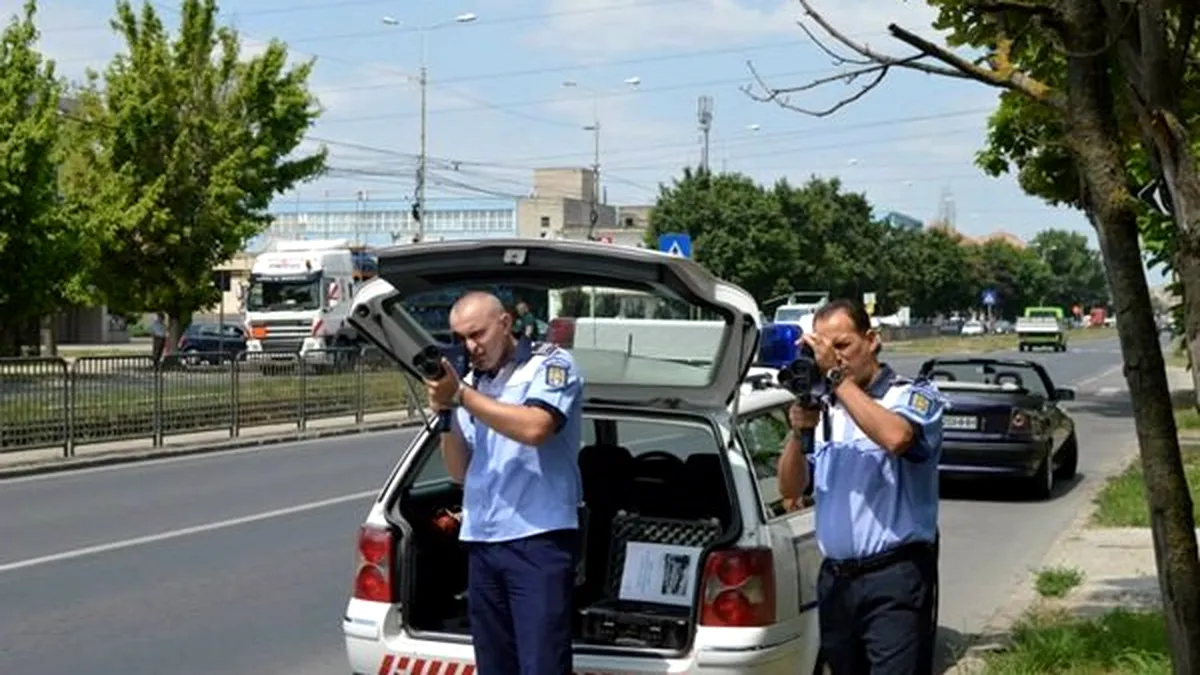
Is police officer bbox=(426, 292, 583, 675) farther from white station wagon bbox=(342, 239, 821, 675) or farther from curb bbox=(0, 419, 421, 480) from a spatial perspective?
curb bbox=(0, 419, 421, 480)

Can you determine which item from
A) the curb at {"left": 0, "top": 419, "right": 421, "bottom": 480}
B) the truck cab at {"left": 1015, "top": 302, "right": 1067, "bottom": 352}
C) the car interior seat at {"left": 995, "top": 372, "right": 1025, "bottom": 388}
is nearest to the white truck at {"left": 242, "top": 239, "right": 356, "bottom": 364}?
the curb at {"left": 0, "top": 419, "right": 421, "bottom": 480}

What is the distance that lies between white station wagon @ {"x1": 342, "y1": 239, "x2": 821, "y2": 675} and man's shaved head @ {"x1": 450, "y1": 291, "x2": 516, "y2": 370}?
508 millimetres

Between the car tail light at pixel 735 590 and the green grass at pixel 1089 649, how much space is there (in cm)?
214

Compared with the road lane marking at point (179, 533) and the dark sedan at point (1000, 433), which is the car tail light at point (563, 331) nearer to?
the road lane marking at point (179, 533)

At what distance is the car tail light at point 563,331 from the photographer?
6336 millimetres

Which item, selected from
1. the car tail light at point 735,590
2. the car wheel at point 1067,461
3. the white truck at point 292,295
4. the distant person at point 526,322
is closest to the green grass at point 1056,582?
the car tail light at point 735,590

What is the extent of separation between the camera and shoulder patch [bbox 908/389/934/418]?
4.91 metres

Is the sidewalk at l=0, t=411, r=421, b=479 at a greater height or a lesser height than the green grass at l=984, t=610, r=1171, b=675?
lesser

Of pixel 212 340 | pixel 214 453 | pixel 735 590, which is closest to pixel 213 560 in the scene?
pixel 735 590

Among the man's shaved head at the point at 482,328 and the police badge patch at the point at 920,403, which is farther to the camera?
the man's shaved head at the point at 482,328

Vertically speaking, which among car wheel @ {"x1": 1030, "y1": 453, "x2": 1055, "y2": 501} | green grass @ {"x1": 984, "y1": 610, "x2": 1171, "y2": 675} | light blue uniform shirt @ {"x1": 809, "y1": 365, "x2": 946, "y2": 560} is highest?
light blue uniform shirt @ {"x1": 809, "y1": 365, "x2": 946, "y2": 560}

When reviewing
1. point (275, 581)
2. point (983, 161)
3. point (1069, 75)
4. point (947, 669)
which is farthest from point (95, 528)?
point (983, 161)

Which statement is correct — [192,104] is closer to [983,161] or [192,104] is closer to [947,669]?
[983,161]

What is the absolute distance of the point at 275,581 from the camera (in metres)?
10.7
